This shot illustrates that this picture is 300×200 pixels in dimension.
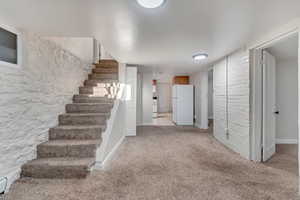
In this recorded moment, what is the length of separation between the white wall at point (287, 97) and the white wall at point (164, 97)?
799 cm

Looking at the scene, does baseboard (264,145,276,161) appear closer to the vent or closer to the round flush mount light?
Result: the round flush mount light

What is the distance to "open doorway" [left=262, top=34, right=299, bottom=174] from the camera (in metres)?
2.84

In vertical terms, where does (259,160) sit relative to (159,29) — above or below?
below

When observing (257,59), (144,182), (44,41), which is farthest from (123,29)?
(257,59)

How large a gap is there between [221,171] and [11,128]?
2799 millimetres

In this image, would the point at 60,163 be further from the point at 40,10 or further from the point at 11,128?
the point at 40,10

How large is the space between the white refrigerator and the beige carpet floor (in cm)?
349

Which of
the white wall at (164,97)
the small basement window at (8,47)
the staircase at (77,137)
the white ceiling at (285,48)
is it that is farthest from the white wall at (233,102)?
the white wall at (164,97)

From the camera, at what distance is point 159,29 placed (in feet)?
7.06

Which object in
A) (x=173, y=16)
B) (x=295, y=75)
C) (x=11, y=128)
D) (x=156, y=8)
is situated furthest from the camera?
(x=295, y=75)

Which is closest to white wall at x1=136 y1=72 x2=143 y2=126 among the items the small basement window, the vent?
the small basement window

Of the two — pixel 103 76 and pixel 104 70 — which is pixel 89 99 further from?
pixel 104 70

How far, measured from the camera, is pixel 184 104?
6609 millimetres

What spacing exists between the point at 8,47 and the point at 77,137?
5.11 feet
